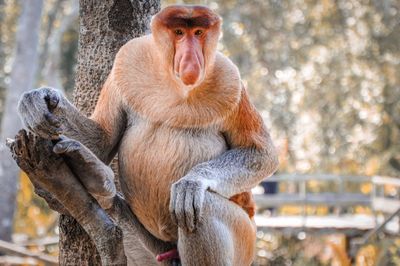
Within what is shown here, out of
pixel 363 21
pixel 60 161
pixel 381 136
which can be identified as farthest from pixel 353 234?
pixel 60 161

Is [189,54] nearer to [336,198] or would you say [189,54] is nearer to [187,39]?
[187,39]

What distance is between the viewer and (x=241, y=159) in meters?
2.71

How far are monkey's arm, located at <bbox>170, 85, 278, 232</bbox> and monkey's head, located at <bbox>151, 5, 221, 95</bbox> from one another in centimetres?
29

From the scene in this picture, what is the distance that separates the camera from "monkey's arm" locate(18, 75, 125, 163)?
2.24 m

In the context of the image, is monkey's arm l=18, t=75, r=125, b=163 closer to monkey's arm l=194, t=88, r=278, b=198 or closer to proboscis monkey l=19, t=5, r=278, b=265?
proboscis monkey l=19, t=5, r=278, b=265

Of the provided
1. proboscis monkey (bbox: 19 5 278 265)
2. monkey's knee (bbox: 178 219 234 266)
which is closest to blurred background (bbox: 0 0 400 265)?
proboscis monkey (bbox: 19 5 278 265)

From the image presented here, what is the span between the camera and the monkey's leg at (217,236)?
241cm

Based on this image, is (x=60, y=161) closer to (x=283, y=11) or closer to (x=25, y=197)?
(x=25, y=197)

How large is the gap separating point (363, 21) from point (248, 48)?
209 centimetres

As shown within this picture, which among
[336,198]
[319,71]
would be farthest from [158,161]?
[319,71]

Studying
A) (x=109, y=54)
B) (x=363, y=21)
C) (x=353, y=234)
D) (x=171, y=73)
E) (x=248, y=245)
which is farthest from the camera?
(x=363, y=21)

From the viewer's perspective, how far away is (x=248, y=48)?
488 inches

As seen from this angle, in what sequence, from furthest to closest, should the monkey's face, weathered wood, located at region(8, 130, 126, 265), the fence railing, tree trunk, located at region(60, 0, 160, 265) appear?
the fence railing
tree trunk, located at region(60, 0, 160, 265)
the monkey's face
weathered wood, located at region(8, 130, 126, 265)

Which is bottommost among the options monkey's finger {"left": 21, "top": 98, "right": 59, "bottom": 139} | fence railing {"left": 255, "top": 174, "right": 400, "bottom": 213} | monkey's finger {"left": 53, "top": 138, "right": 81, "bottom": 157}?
fence railing {"left": 255, "top": 174, "right": 400, "bottom": 213}
